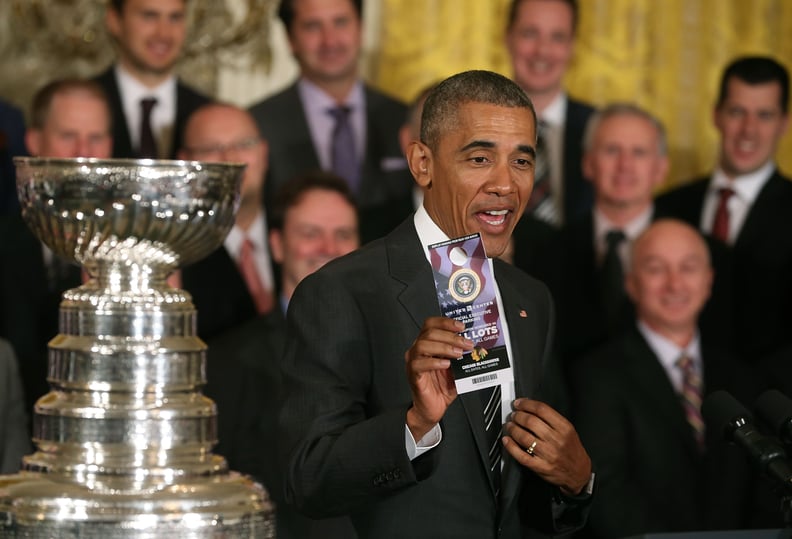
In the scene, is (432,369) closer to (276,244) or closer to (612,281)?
(276,244)

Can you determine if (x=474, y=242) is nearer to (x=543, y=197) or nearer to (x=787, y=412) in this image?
(x=787, y=412)

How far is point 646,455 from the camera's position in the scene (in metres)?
4.84

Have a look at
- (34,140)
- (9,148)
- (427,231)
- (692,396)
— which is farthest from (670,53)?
(427,231)

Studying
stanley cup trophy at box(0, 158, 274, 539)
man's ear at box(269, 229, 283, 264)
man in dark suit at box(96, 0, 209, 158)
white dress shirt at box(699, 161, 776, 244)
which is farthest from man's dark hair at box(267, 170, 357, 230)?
stanley cup trophy at box(0, 158, 274, 539)

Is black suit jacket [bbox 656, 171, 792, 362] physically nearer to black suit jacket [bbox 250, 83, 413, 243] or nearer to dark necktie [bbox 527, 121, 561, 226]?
dark necktie [bbox 527, 121, 561, 226]

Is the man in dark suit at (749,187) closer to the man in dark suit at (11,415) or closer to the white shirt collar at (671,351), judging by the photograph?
the white shirt collar at (671,351)

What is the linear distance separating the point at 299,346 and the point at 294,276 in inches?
83.0

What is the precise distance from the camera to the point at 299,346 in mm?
2854

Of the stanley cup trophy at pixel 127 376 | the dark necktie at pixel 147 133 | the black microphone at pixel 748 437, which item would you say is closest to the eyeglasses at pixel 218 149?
the dark necktie at pixel 147 133

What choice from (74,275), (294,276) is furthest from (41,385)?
(294,276)

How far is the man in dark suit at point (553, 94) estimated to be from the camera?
600 centimetres

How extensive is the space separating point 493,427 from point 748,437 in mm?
509

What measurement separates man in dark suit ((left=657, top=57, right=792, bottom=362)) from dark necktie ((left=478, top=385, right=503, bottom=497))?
3.12 m

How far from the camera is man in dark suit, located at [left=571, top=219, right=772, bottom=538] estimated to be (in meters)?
4.76
